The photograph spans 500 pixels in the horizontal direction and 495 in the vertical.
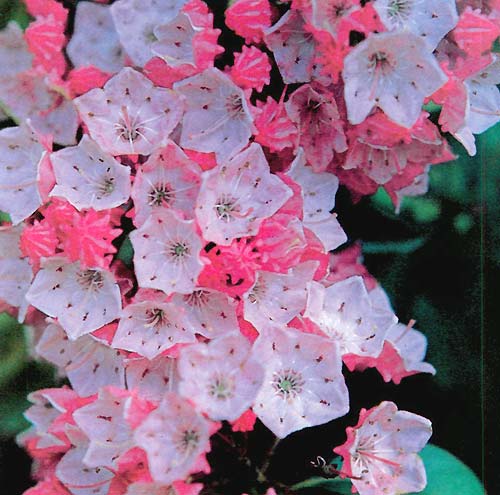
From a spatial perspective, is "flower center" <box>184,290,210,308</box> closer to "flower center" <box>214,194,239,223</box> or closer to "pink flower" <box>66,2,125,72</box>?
"flower center" <box>214,194,239,223</box>

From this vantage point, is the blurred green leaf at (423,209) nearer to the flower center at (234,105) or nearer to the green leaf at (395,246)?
the green leaf at (395,246)

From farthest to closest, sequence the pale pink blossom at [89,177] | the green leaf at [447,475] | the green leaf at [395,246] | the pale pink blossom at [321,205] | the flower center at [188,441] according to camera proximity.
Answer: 1. the green leaf at [395,246]
2. the green leaf at [447,475]
3. the pale pink blossom at [321,205]
4. the pale pink blossom at [89,177]
5. the flower center at [188,441]

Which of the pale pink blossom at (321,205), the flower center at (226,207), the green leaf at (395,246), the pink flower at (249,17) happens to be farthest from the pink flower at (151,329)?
the green leaf at (395,246)

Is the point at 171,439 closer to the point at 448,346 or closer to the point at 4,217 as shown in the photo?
the point at 4,217

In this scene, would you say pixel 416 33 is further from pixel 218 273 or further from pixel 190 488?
pixel 190 488

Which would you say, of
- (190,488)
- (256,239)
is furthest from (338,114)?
(190,488)

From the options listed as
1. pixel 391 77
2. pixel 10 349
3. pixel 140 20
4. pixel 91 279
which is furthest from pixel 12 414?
pixel 391 77

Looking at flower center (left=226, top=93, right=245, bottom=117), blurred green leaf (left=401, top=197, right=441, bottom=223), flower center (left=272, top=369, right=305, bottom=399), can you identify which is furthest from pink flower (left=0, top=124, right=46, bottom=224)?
blurred green leaf (left=401, top=197, right=441, bottom=223)
